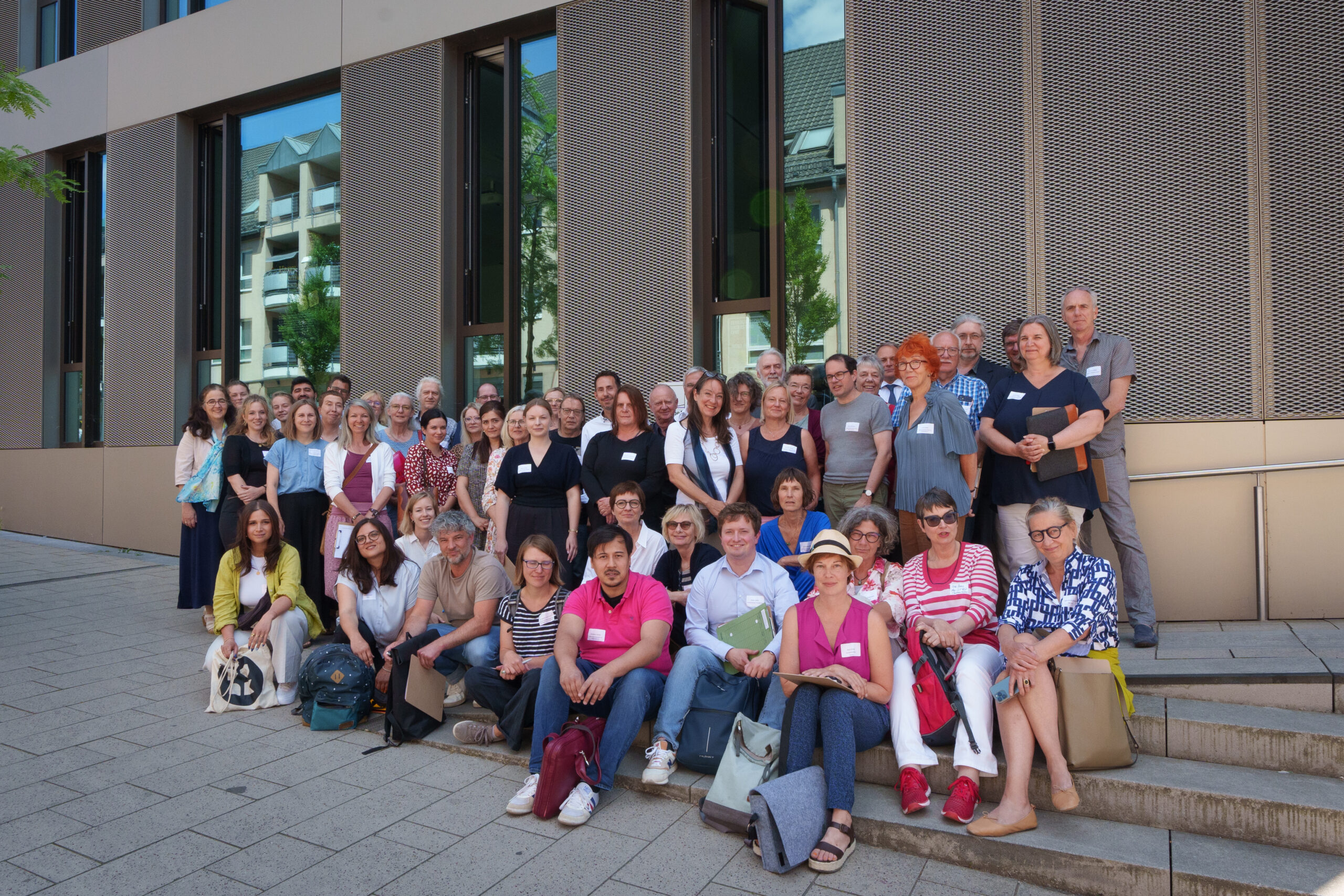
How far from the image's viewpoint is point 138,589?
347 inches

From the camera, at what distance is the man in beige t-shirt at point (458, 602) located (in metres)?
4.88

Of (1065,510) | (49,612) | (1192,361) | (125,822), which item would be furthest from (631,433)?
(49,612)

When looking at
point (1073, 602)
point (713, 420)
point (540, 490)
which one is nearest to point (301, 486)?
point (540, 490)

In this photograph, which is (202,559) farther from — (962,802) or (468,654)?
(962,802)

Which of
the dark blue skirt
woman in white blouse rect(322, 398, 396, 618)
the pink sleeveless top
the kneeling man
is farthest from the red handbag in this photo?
the dark blue skirt

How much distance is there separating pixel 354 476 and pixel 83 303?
895cm

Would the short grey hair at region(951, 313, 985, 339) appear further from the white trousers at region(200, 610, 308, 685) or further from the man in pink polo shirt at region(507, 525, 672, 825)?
the white trousers at region(200, 610, 308, 685)

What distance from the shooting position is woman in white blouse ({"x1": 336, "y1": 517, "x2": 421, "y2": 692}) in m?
5.15

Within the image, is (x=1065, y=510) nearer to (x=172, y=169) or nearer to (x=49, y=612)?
(x=49, y=612)

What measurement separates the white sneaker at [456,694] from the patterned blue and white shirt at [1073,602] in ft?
9.87

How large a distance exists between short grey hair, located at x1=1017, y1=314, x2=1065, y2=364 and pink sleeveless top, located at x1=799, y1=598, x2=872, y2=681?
190 centimetres

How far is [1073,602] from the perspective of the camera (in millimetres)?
3605

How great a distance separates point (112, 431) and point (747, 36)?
964cm

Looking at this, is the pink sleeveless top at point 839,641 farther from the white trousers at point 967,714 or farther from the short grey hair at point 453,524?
the short grey hair at point 453,524
